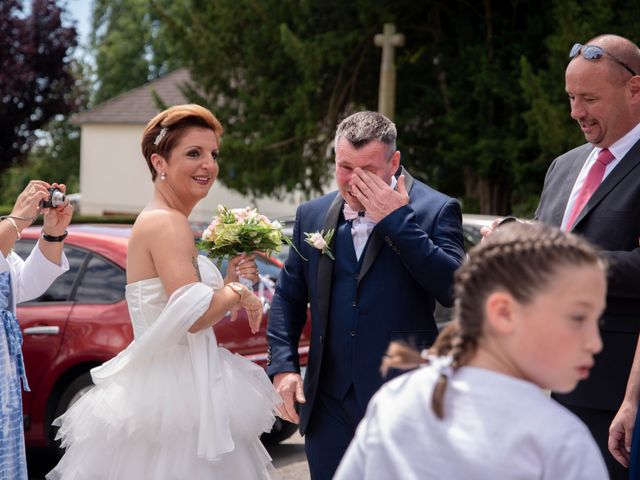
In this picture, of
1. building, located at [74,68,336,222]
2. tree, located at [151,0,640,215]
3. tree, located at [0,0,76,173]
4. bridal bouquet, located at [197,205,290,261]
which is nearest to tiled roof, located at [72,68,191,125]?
building, located at [74,68,336,222]

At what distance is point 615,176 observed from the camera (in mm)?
3801

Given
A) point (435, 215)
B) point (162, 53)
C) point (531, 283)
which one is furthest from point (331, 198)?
point (162, 53)

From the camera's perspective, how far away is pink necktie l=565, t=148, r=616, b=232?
3.91 metres

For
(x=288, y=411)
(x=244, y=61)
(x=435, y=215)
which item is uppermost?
(x=244, y=61)

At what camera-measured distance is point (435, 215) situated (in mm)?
4039

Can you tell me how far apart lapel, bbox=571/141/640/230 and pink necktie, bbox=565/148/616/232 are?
8 cm

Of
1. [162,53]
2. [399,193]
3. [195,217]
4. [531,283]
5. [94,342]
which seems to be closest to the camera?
[531,283]

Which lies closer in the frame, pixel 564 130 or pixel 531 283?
pixel 531 283

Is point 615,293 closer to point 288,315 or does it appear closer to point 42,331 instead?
point 288,315

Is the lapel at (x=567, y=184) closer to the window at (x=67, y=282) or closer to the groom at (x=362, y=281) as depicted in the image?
the groom at (x=362, y=281)

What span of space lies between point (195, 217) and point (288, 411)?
37031mm

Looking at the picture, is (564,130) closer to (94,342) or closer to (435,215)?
(94,342)

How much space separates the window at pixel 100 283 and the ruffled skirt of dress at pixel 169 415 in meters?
2.89

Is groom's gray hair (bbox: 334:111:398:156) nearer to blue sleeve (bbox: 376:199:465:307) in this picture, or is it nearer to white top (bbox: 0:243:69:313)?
blue sleeve (bbox: 376:199:465:307)
